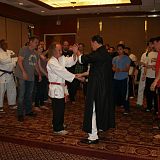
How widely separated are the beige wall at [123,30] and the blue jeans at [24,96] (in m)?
5.96

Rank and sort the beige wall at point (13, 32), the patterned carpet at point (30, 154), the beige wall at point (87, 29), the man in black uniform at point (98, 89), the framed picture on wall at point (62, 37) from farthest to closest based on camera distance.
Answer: the framed picture on wall at point (62, 37), the beige wall at point (87, 29), the beige wall at point (13, 32), the man in black uniform at point (98, 89), the patterned carpet at point (30, 154)

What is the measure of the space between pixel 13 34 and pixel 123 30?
4.19 metres

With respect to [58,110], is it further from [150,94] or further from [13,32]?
[13,32]

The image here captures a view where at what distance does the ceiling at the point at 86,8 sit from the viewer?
26.9 ft

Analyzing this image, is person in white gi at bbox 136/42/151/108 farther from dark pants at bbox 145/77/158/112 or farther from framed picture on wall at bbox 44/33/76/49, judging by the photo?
framed picture on wall at bbox 44/33/76/49

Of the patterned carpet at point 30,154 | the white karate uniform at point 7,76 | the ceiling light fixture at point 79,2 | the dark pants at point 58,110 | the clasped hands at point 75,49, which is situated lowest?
the patterned carpet at point 30,154

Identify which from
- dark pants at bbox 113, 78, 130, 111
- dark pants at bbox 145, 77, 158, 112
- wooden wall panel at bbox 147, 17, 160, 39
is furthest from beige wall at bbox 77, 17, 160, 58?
dark pants at bbox 113, 78, 130, 111

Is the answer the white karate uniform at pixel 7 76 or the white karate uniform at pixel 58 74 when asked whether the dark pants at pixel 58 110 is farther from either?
the white karate uniform at pixel 7 76

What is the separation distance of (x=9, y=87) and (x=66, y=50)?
5.52ft

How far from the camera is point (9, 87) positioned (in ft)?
19.1

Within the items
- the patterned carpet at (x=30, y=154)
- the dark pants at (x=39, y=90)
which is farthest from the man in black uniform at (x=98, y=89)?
the dark pants at (x=39, y=90)

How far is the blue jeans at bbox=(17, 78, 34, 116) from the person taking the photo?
4871 millimetres

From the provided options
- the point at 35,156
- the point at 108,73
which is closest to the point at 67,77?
the point at 108,73

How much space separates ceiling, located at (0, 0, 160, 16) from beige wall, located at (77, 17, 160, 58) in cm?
44
